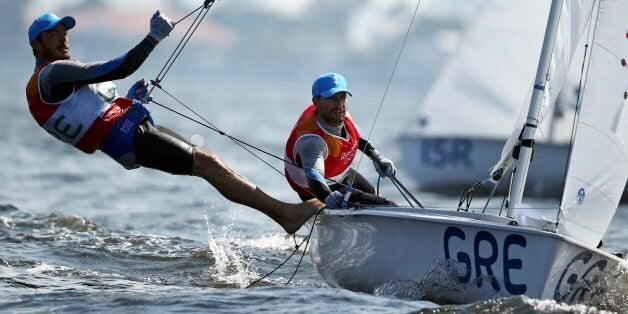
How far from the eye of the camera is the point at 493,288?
4773mm

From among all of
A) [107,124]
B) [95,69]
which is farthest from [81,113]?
[95,69]

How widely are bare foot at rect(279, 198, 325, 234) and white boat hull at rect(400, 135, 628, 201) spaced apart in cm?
701

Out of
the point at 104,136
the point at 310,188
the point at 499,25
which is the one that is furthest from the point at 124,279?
the point at 499,25

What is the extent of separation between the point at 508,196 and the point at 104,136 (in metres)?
1.91

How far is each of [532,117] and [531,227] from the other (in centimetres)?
65

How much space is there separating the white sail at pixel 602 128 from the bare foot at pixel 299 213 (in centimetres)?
119

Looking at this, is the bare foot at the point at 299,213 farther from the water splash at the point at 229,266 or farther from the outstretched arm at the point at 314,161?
the water splash at the point at 229,266

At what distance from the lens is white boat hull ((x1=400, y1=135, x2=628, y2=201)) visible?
12328mm

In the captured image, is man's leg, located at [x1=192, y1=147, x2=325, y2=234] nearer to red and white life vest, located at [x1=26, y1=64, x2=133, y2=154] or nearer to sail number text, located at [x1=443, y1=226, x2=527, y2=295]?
red and white life vest, located at [x1=26, y1=64, x2=133, y2=154]

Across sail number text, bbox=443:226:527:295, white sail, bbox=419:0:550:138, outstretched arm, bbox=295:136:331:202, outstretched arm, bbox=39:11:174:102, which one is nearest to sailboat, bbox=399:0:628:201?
white sail, bbox=419:0:550:138

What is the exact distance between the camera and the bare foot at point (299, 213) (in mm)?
5470

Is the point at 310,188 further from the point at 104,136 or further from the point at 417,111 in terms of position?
the point at 417,111

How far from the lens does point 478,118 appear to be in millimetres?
12578

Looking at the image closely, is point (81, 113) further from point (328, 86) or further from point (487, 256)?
point (487, 256)
